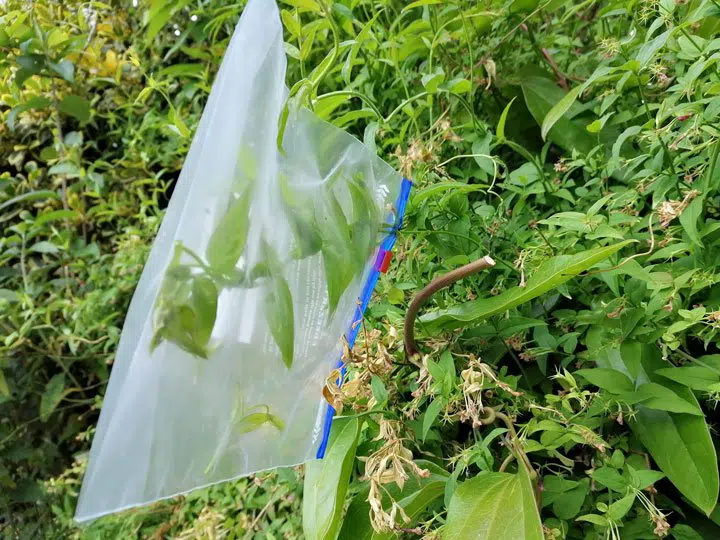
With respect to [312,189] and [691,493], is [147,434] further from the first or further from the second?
[691,493]

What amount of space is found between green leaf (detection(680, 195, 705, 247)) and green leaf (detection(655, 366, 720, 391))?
118mm

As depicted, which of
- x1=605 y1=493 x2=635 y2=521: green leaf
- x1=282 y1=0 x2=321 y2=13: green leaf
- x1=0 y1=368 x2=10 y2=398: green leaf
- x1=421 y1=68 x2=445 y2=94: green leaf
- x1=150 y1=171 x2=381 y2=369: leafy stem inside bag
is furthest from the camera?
x1=0 y1=368 x2=10 y2=398: green leaf

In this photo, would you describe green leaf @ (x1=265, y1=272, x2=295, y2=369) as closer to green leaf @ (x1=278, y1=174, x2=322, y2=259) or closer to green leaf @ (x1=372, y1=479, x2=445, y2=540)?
green leaf @ (x1=278, y1=174, x2=322, y2=259)

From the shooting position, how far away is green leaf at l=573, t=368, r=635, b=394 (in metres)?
0.56

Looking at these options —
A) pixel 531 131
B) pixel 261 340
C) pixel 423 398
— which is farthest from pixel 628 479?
pixel 531 131

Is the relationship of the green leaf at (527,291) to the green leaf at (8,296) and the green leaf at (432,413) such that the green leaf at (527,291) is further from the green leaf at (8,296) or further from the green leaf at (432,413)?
the green leaf at (8,296)

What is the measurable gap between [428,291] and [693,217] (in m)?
0.26

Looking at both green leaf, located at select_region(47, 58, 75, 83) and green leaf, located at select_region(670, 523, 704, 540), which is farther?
green leaf, located at select_region(47, 58, 75, 83)

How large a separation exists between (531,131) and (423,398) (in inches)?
20.0

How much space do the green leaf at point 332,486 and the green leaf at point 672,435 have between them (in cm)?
27

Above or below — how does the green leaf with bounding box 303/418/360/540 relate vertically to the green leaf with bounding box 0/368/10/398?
above

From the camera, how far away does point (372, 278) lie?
574mm

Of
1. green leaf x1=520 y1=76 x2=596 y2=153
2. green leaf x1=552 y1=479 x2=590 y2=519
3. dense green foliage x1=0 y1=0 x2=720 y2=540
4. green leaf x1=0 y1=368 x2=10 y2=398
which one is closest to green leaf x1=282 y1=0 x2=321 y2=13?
dense green foliage x1=0 y1=0 x2=720 y2=540

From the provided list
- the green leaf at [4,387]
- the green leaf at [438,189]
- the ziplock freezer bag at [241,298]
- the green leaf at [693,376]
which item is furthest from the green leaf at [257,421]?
the green leaf at [4,387]
